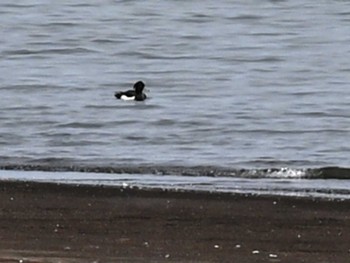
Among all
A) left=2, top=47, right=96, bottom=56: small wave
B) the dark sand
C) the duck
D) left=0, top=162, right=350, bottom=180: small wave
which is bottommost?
left=2, top=47, right=96, bottom=56: small wave

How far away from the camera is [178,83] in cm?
2170

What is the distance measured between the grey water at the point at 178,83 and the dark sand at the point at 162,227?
2944mm

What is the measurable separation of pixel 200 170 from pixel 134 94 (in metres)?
6.07

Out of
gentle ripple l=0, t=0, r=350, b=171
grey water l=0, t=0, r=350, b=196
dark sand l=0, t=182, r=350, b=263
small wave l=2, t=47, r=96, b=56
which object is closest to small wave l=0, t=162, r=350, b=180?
grey water l=0, t=0, r=350, b=196

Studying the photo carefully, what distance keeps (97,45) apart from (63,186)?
15.3 metres

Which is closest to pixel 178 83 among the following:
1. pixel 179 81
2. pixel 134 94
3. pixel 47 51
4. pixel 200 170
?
pixel 179 81

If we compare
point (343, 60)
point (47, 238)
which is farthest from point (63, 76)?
point (47, 238)

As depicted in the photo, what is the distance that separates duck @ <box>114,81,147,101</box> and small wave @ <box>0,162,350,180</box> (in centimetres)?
549

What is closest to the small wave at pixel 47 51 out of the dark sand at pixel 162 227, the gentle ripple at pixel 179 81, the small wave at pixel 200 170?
the gentle ripple at pixel 179 81

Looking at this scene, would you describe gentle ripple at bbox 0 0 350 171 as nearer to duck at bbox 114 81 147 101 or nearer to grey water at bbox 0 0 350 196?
grey water at bbox 0 0 350 196

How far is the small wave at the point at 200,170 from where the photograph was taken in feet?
44.0

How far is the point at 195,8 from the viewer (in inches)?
Result: 1331

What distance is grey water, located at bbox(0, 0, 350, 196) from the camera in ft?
50.1

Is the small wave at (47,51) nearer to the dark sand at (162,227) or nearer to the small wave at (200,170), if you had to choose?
the small wave at (200,170)
